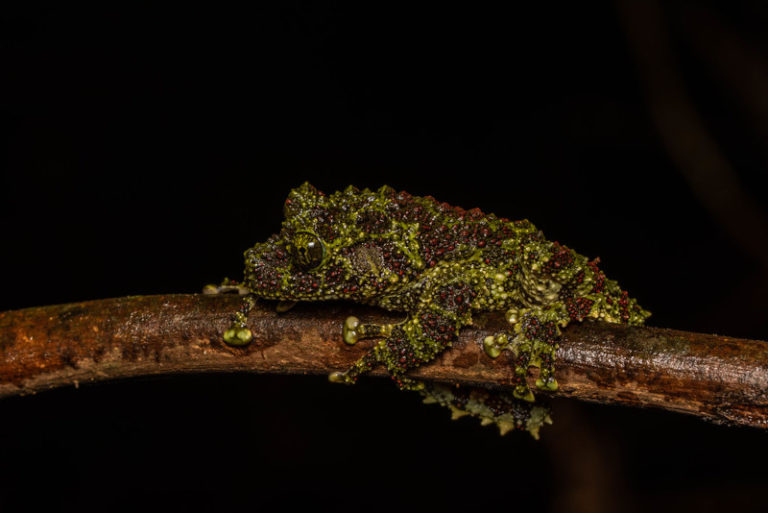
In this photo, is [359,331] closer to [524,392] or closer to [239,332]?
[239,332]

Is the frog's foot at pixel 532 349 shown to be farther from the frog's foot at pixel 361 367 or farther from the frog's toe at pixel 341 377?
the frog's toe at pixel 341 377

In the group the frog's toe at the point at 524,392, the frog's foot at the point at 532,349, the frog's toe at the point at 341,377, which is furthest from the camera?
the frog's toe at the point at 341,377

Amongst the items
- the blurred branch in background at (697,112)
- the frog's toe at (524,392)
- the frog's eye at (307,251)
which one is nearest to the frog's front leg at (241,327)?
the frog's eye at (307,251)

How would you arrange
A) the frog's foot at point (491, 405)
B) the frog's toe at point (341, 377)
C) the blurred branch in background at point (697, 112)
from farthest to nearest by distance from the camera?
the blurred branch in background at point (697, 112) < the frog's foot at point (491, 405) < the frog's toe at point (341, 377)

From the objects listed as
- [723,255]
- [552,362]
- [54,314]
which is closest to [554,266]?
[552,362]

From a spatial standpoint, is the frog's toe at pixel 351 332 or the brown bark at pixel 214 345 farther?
the frog's toe at pixel 351 332

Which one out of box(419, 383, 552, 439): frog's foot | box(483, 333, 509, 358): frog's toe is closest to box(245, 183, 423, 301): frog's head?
box(483, 333, 509, 358): frog's toe

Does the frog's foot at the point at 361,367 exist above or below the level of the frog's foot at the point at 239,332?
below
